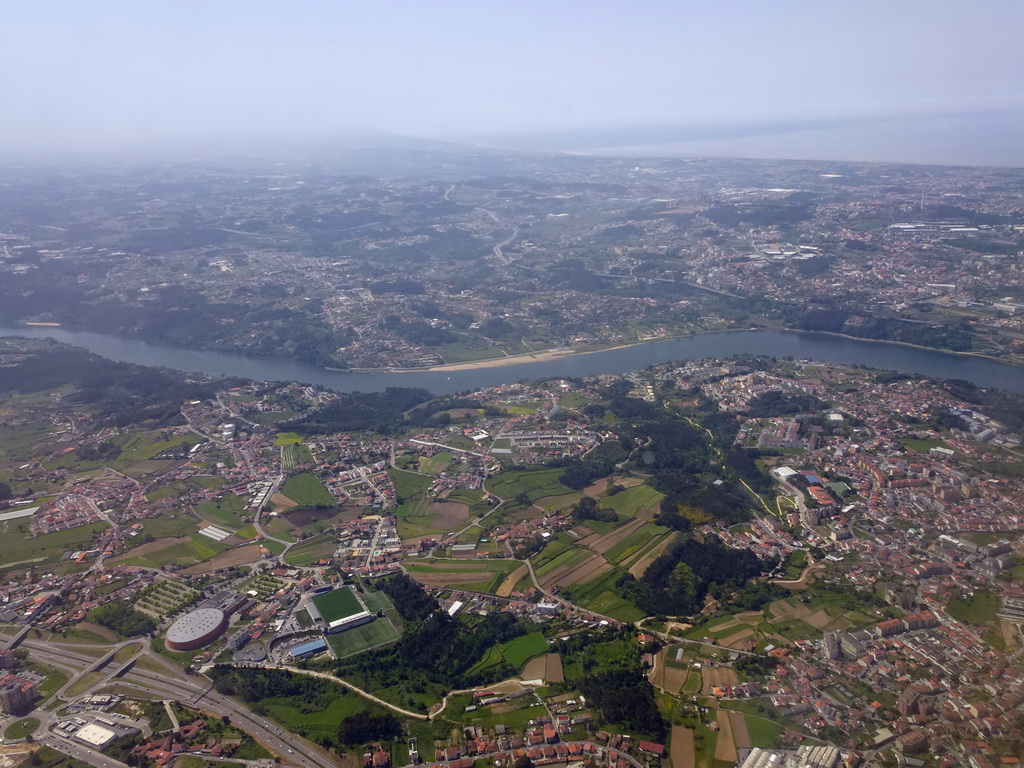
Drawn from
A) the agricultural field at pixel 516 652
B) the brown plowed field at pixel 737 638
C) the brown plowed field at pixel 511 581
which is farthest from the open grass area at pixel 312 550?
the brown plowed field at pixel 737 638

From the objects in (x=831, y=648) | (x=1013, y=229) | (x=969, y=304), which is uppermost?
(x=1013, y=229)

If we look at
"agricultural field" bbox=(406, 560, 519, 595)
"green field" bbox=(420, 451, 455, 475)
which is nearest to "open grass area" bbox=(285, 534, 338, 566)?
"agricultural field" bbox=(406, 560, 519, 595)

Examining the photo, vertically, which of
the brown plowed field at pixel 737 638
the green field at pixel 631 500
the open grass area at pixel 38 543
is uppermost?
the brown plowed field at pixel 737 638

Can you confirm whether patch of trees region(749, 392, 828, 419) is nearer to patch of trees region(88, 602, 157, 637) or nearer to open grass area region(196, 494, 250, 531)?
open grass area region(196, 494, 250, 531)

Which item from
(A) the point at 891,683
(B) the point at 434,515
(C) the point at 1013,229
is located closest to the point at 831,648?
(A) the point at 891,683

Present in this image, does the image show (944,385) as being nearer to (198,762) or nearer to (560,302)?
(560,302)

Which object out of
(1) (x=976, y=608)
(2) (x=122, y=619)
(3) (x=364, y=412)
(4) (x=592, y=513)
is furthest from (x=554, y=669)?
(3) (x=364, y=412)

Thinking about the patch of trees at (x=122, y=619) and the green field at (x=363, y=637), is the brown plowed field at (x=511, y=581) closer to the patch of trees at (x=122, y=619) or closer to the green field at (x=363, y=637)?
the green field at (x=363, y=637)
